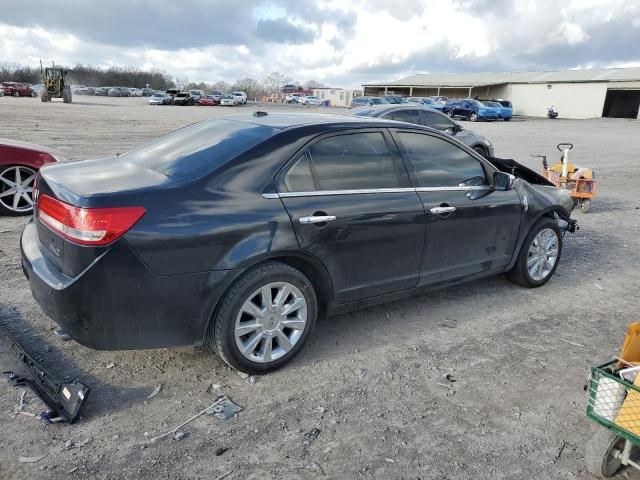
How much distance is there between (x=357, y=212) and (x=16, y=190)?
5015 millimetres

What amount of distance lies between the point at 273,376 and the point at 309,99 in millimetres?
71919

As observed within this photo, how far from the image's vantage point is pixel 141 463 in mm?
2619

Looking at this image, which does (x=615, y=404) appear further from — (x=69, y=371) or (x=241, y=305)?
(x=69, y=371)

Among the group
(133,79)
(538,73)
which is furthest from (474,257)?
(133,79)

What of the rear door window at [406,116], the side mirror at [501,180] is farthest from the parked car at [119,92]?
the side mirror at [501,180]

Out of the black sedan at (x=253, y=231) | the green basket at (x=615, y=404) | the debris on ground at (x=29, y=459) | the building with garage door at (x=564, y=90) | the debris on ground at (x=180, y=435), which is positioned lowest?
the debris on ground at (x=29, y=459)

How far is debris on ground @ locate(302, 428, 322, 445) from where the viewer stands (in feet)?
9.37

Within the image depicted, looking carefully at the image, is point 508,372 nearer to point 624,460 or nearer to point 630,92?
point 624,460

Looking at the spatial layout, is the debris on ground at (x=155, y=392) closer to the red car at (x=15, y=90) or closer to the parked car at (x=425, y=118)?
the parked car at (x=425, y=118)

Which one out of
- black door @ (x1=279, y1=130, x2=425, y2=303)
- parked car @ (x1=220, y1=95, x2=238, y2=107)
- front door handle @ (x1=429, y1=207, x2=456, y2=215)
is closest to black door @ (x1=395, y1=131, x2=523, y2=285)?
front door handle @ (x1=429, y1=207, x2=456, y2=215)

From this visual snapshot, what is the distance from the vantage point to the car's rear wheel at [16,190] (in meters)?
6.49

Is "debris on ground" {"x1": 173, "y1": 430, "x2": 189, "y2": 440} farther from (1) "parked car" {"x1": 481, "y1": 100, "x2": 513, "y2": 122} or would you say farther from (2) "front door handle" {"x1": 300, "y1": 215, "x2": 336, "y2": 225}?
(1) "parked car" {"x1": 481, "y1": 100, "x2": 513, "y2": 122}

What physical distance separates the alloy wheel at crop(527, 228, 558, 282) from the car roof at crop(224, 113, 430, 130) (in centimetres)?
198

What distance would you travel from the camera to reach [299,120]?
3850 millimetres
